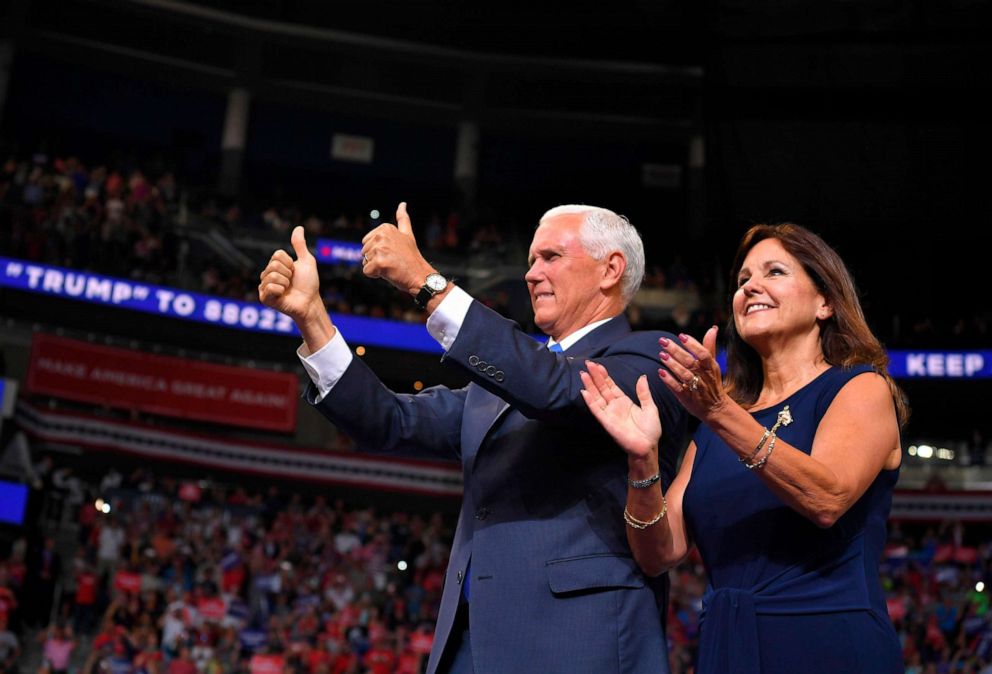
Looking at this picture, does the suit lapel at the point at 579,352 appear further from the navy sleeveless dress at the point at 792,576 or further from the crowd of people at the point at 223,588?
the crowd of people at the point at 223,588

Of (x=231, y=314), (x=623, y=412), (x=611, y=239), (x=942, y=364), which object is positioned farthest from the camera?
(x=231, y=314)

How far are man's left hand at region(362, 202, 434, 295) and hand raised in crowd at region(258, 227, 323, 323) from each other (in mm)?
264

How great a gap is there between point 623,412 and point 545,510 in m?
0.32

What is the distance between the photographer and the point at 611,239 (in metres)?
2.66

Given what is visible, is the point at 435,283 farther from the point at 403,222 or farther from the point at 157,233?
the point at 157,233

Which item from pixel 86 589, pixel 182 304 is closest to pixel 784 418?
pixel 86 589

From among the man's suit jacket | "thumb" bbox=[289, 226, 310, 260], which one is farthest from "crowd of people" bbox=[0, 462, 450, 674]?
the man's suit jacket

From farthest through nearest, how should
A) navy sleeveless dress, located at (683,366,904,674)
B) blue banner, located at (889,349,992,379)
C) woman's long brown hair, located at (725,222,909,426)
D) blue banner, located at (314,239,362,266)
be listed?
blue banner, located at (314,239,362,266) < blue banner, located at (889,349,992,379) < woman's long brown hair, located at (725,222,909,426) < navy sleeveless dress, located at (683,366,904,674)

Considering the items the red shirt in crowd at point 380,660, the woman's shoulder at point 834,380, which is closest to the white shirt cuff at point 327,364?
the woman's shoulder at point 834,380

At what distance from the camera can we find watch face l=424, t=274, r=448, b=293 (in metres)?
2.32

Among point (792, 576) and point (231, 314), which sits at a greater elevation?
point (231, 314)

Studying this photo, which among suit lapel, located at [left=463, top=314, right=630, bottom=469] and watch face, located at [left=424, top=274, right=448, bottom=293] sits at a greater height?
watch face, located at [left=424, top=274, right=448, bottom=293]

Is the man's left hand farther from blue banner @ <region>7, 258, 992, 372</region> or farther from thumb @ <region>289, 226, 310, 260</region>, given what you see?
blue banner @ <region>7, 258, 992, 372</region>

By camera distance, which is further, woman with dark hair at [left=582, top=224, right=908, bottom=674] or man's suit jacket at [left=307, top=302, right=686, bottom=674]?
man's suit jacket at [left=307, top=302, right=686, bottom=674]
